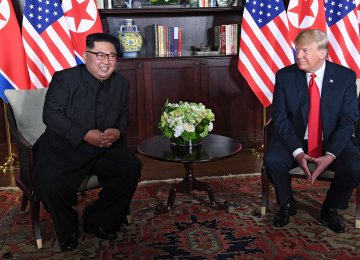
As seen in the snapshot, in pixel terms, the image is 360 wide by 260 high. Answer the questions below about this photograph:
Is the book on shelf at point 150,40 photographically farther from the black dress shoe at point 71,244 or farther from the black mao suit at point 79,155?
the black dress shoe at point 71,244

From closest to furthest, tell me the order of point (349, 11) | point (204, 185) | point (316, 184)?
point (204, 185)
point (316, 184)
point (349, 11)

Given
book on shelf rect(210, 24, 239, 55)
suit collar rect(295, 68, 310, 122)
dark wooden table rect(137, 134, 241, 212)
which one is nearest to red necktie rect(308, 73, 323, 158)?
suit collar rect(295, 68, 310, 122)

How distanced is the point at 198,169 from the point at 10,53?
6.38ft

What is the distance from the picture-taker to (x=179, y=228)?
115 inches

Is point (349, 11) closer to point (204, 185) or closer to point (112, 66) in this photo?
point (204, 185)

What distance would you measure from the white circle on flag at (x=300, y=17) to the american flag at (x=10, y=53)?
2.44 metres

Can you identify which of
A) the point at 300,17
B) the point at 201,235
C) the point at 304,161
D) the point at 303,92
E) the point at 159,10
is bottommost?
the point at 201,235

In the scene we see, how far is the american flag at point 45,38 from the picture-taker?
13.4 ft

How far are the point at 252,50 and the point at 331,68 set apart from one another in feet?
4.73

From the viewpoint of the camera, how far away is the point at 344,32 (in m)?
4.26

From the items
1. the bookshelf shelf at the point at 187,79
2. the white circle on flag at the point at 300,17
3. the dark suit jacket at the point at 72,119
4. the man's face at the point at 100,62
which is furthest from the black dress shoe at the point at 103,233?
the white circle on flag at the point at 300,17

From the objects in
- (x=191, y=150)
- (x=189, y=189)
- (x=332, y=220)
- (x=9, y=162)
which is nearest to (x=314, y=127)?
(x=332, y=220)

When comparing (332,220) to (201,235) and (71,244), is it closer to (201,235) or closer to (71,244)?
(201,235)

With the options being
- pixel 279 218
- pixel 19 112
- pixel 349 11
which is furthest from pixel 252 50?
pixel 19 112
